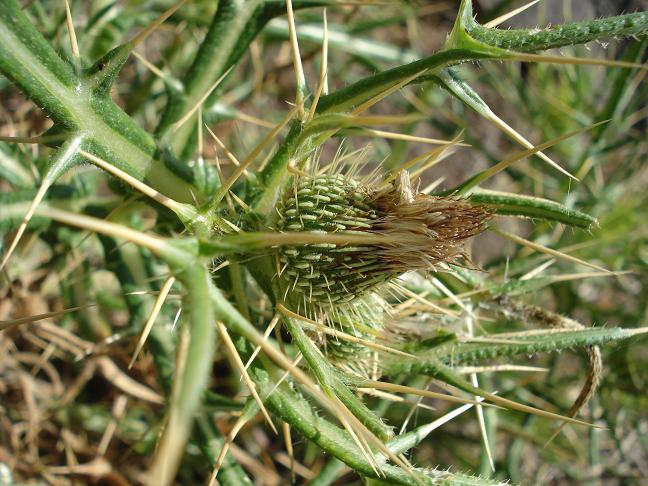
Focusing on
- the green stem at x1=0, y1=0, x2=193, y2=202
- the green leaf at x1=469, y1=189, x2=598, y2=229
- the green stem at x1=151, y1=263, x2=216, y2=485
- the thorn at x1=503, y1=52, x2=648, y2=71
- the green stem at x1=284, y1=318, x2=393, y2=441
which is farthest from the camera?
the green leaf at x1=469, y1=189, x2=598, y2=229

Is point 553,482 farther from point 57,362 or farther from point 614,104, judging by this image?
point 57,362

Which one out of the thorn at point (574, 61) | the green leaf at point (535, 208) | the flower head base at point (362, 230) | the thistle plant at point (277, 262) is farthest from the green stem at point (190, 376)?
the green leaf at point (535, 208)

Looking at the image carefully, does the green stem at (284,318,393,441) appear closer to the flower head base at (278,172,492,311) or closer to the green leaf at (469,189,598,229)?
the flower head base at (278,172,492,311)

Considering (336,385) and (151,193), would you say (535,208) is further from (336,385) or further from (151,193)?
(151,193)

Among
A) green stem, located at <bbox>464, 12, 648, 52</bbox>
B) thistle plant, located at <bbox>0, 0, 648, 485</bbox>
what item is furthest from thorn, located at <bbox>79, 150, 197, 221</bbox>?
green stem, located at <bbox>464, 12, 648, 52</bbox>

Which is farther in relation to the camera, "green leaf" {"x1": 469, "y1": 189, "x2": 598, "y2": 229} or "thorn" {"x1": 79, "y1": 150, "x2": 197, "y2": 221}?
"green leaf" {"x1": 469, "y1": 189, "x2": 598, "y2": 229}

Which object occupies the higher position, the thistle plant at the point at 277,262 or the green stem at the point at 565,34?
the green stem at the point at 565,34

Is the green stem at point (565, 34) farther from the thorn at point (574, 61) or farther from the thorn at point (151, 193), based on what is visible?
the thorn at point (151, 193)

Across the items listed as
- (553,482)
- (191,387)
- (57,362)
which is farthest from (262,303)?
(553,482)

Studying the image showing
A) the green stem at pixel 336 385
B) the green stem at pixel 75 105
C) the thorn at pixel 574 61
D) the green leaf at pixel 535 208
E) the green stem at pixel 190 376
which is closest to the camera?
the green stem at pixel 190 376
